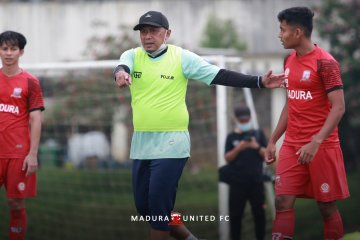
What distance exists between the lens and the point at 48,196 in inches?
606

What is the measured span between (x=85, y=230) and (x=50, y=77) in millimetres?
3096

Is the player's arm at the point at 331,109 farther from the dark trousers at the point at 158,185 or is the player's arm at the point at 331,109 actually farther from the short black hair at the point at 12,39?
the short black hair at the point at 12,39

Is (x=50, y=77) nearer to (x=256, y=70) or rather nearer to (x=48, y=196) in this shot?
(x=48, y=196)

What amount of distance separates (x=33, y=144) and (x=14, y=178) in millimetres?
378

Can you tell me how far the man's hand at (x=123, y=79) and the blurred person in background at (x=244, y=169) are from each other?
371 centimetres

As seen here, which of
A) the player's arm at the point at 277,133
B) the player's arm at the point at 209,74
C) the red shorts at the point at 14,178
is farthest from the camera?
the red shorts at the point at 14,178

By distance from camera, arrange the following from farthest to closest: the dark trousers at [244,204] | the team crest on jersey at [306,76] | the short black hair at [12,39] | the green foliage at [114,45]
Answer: the green foliage at [114,45]
the dark trousers at [244,204]
the short black hair at [12,39]
the team crest on jersey at [306,76]

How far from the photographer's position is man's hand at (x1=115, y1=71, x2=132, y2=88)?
7.49m

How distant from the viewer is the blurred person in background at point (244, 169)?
11.2m

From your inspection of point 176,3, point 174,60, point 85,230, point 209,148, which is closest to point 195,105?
point 209,148

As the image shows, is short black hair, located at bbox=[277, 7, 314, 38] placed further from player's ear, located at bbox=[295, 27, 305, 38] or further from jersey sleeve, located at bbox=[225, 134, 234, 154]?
jersey sleeve, located at bbox=[225, 134, 234, 154]

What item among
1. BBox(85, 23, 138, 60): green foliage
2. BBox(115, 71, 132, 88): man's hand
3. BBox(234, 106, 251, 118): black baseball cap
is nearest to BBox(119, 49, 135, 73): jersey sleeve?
BBox(115, 71, 132, 88): man's hand

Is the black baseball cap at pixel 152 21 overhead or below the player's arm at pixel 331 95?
overhead

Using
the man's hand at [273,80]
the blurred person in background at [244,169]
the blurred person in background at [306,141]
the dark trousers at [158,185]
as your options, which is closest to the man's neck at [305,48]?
the blurred person in background at [306,141]
